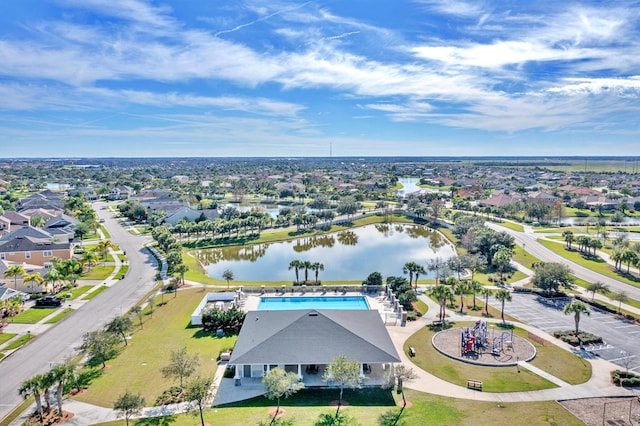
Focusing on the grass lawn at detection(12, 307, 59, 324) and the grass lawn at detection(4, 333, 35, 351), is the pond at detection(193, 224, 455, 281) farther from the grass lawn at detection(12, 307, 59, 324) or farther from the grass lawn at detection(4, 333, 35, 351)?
the grass lawn at detection(4, 333, 35, 351)

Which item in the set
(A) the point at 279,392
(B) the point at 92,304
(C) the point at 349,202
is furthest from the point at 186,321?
(C) the point at 349,202

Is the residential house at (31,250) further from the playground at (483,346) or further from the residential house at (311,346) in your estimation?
the playground at (483,346)

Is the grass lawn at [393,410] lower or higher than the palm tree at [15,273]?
lower

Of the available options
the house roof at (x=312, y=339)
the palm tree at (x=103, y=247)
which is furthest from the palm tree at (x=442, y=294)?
the palm tree at (x=103, y=247)

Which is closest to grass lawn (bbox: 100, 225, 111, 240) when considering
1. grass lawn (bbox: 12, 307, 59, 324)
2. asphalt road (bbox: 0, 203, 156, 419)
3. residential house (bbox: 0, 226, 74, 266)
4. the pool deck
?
residential house (bbox: 0, 226, 74, 266)

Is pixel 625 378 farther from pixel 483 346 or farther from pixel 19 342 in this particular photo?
pixel 19 342

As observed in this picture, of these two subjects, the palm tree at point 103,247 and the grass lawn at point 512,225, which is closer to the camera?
the palm tree at point 103,247
